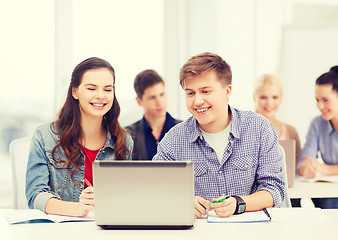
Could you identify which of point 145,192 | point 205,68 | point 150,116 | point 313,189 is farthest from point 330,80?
point 145,192

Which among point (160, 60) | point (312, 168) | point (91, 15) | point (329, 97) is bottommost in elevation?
point (312, 168)

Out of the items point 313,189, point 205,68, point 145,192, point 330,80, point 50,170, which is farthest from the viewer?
point 330,80

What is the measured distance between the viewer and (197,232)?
148cm

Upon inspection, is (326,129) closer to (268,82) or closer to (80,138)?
(268,82)

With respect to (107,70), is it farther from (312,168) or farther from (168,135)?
(312,168)

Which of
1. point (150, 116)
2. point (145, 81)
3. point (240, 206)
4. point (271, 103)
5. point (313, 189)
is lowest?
point (313, 189)

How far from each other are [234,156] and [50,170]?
86 cm

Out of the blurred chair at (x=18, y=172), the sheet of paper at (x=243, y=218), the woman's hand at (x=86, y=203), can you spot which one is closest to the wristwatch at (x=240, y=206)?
the sheet of paper at (x=243, y=218)

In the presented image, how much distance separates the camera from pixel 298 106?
4.51 m

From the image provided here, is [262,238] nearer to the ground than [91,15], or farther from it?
nearer to the ground

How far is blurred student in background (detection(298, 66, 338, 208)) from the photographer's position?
2979mm

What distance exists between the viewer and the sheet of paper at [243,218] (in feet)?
5.25

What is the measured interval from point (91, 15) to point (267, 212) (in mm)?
3301

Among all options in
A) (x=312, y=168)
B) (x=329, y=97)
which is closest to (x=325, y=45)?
(x=329, y=97)
